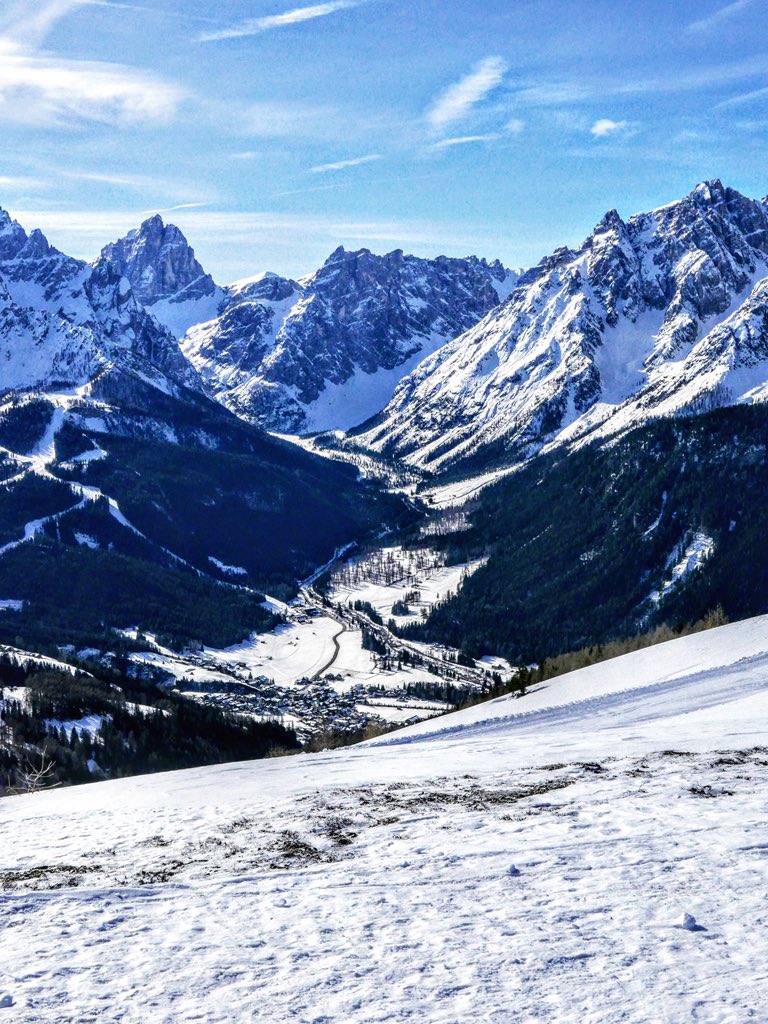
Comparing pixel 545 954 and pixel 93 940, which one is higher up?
pixel 93 940

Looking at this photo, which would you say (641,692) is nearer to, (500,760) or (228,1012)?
(500,760)

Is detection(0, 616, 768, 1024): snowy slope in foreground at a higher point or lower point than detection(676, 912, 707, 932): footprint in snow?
higher

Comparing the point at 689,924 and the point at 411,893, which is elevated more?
the point at 411,893

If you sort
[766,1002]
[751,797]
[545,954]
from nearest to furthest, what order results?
[766,1002]
[545,954]
[751,797]

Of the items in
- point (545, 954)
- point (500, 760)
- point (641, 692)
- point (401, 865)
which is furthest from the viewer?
point (641, 692)

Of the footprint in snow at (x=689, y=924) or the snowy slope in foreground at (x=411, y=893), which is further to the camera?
the footprint in snow at (x=689, y=924)

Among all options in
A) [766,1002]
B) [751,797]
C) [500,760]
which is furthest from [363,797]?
[766,1002]

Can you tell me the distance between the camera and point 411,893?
61.2 feet

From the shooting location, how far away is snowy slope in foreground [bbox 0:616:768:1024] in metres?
14.1

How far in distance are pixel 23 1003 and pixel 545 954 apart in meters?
8.71

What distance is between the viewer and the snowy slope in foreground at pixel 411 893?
1409cm

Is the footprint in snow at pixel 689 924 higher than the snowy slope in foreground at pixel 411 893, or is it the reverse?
the snowy slope in foreground at pixel 411 893

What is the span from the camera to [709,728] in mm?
35312

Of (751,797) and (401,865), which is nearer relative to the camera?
(401,865)
